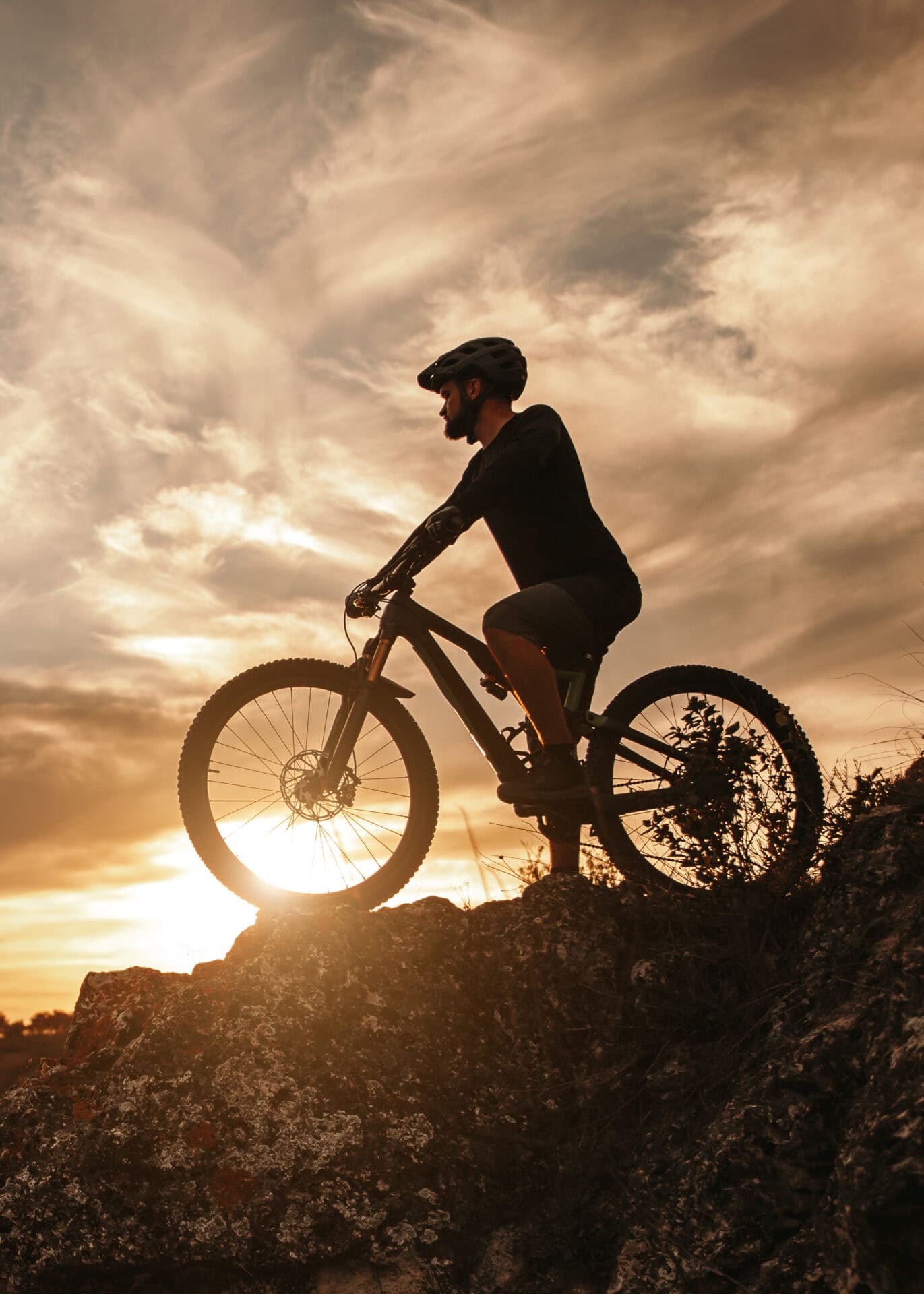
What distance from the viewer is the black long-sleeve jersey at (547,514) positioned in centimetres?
550

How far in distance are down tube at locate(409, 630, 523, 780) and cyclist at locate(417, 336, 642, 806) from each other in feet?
0.97

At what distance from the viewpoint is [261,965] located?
4.51m

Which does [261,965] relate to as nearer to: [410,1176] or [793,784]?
[410,1176]

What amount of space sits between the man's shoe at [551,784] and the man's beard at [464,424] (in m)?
1.95

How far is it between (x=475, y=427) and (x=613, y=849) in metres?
2.52

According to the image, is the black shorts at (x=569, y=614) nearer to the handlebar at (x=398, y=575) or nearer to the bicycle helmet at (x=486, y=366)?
the handlebar at (x=398, y=575)

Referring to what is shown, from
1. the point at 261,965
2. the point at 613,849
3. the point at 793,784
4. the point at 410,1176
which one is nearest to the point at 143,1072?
the point at 261,965

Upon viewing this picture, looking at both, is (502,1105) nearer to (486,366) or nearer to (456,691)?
(456,691)

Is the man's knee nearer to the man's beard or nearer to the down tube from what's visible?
the down tube

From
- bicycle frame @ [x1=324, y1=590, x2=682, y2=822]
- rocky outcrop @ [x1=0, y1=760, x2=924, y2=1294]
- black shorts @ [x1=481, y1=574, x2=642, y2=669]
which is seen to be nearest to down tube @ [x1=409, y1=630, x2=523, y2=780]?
bicycle frame @ [x1=324, y1=590, x2=682, y2=822]

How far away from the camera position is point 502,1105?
4094 mm

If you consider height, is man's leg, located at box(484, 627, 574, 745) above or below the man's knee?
below

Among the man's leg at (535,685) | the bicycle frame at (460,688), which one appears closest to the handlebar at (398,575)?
the bicycle frame at (460,688)

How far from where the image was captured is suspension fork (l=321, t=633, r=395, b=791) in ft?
17.0
